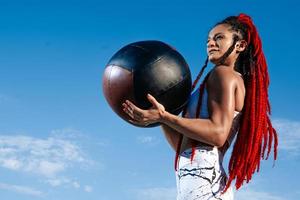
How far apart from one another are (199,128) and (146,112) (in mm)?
465

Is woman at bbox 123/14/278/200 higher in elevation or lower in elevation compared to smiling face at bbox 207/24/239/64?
lower

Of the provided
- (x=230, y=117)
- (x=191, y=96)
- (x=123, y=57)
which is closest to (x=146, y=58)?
(x=123, y=57)

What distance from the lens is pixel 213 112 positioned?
4.72 meters

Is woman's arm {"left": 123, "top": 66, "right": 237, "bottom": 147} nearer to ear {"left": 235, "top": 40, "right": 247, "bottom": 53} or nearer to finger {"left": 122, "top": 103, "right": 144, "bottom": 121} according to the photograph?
finger {"left": 122, "top": 103, "right": 144, "bottom": 121}

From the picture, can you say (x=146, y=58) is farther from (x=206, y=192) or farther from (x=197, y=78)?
(x=206, y=192)

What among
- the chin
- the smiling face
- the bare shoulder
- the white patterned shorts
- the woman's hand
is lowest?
the white patterned shorts

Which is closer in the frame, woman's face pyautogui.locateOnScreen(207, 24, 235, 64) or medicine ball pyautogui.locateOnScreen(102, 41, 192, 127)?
medicine ball pyautogui.locateOnScreen(102, 41, 192, 127)

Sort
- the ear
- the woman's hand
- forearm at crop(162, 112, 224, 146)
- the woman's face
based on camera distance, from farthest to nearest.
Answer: the ear, the woman's face, the woman's hand, forearm at crop(162, 112, 224, 146)

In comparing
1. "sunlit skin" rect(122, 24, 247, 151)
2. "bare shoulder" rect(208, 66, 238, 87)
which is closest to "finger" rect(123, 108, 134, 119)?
"sunlit skin" rect(122, 24, 247, 151)

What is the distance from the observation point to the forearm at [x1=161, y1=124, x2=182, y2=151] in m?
5.34

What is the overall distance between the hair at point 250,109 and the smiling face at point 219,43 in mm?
37

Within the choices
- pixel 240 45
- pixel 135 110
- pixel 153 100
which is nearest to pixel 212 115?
pixel 153 100

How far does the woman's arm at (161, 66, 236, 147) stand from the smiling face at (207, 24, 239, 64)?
1.25 ft

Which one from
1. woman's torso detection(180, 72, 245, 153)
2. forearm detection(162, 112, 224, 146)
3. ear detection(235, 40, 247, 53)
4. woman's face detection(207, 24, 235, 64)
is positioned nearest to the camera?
forearm detection(162, 112, 224, 146)
